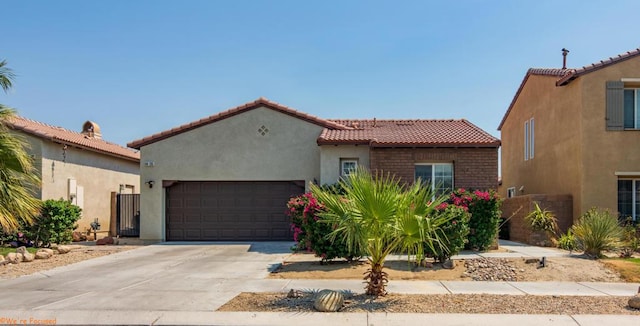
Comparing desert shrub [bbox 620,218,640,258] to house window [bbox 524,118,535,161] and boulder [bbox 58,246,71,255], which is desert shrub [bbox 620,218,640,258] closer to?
house window [bbox 524,118,535,161]

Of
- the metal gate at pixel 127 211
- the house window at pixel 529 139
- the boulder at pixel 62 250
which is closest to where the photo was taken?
the boulder at pixel 62 250

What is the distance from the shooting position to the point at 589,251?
13.2 metres

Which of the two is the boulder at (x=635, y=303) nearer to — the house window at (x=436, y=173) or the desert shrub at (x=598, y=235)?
the desert shrub at (x=598, y=235)

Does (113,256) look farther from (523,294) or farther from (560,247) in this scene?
(560,247)

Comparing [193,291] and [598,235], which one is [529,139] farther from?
[193,291]

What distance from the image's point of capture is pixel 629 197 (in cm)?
1667

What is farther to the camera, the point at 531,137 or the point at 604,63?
the point at 531,137

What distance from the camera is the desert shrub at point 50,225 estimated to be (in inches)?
660

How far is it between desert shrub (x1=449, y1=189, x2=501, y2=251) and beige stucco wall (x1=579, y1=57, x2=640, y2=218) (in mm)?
3982

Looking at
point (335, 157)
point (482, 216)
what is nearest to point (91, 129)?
point (335, 157)

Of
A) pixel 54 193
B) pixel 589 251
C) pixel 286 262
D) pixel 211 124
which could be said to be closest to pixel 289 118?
pixel 211 124

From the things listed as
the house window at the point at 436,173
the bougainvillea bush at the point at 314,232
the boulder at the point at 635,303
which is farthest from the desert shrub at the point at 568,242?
the bougainvillea bush at the point at 314,232

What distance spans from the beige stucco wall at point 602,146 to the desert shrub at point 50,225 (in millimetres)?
17621

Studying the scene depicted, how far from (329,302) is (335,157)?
10027 mm
